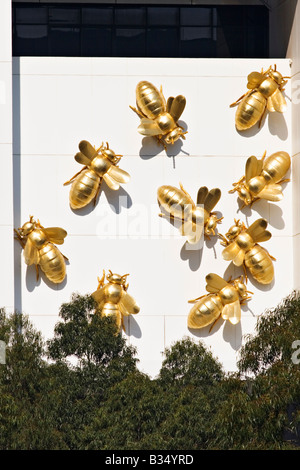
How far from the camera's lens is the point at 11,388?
3650 cm

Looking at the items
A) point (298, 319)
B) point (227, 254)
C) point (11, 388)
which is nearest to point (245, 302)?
point (227, 254)

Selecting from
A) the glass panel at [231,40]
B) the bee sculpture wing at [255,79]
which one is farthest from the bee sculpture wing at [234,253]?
the glass panel at [231,40]

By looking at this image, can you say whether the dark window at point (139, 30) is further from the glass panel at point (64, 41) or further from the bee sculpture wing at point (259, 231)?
the bee sculpture wing at point (259, 231)

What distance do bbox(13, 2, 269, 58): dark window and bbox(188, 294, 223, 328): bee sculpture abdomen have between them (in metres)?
7.12

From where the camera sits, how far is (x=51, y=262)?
41.3 m

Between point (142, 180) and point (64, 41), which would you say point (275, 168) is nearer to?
point (142, 180)

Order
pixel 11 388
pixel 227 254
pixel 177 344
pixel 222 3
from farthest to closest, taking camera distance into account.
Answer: pixel 222 3, pixel 227 254, pixel 177 344, pixel 11 388

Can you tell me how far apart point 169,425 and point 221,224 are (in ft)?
25.9

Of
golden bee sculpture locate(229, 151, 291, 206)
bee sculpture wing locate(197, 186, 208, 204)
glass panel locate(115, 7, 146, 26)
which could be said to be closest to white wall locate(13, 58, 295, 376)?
golden bee sculpture locate(229, 151, 291, 206)

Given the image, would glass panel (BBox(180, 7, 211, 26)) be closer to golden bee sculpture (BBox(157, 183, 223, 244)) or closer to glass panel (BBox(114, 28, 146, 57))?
glass panel (BBox(114, 28, 146, 57))

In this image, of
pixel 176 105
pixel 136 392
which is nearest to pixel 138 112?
pixel 176 105

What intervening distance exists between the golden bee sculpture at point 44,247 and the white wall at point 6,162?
71cm

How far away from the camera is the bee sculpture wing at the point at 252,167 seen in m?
41.8
